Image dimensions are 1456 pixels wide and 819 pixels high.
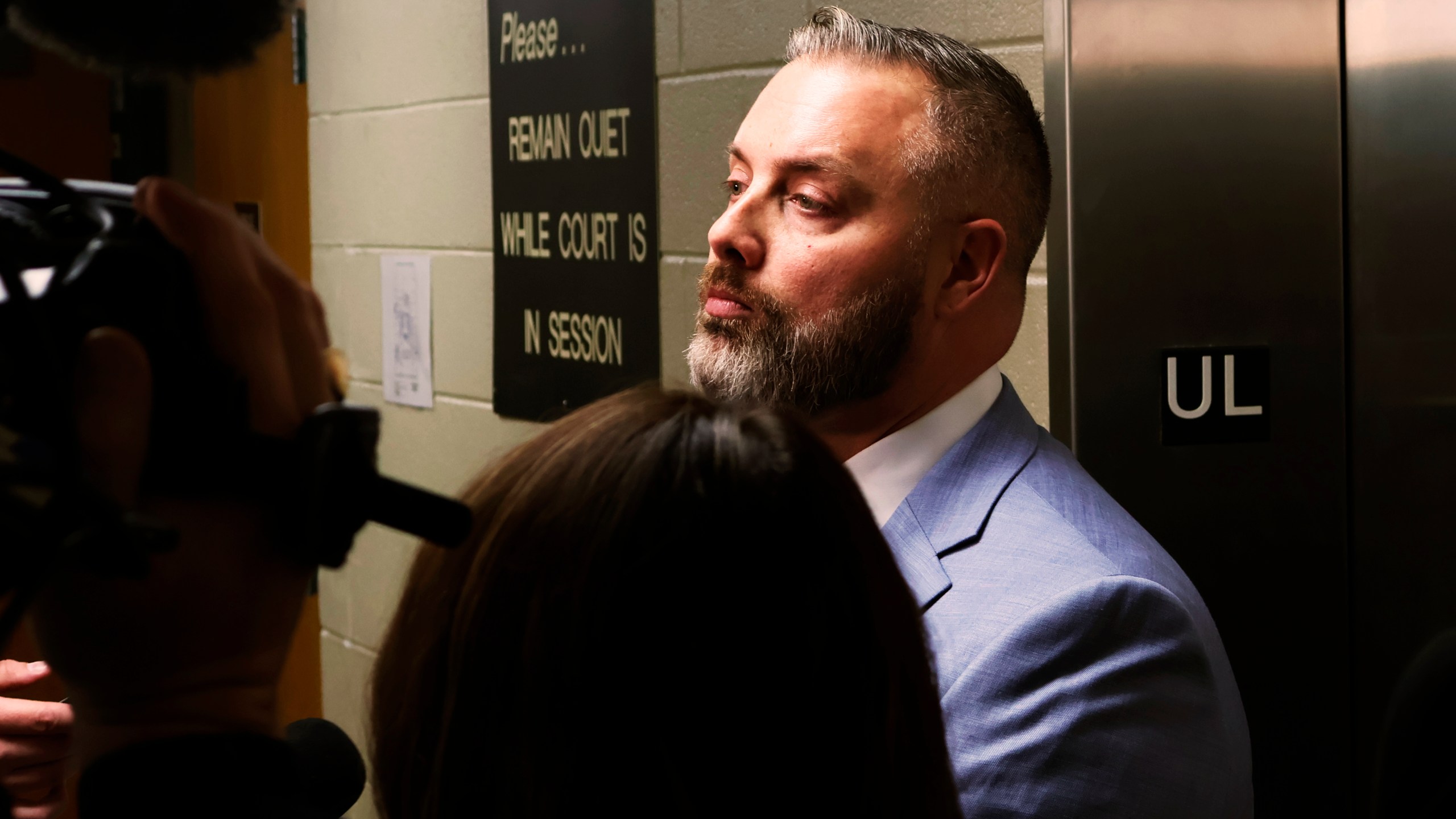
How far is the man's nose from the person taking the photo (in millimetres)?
1104

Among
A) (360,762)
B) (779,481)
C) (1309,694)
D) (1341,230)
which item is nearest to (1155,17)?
(1341,230)

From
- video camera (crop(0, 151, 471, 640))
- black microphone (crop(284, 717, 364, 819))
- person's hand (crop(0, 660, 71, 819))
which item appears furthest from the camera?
person's hand (crop(0, 660, 71, 819))

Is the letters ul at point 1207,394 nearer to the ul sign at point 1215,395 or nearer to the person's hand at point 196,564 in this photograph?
the ul sign at point 1215,395

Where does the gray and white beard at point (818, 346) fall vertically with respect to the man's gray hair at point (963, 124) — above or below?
below

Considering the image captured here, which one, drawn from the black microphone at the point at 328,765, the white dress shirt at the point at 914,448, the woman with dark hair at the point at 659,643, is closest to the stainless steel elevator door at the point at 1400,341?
the white dress shirt at the point at 914,448

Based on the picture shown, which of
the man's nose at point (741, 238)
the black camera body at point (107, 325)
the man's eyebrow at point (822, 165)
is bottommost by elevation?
the black camera body at point (107, 325)

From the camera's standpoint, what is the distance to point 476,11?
6.87 ft

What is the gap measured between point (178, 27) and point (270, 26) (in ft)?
0.06

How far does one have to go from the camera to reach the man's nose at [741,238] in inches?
43.5

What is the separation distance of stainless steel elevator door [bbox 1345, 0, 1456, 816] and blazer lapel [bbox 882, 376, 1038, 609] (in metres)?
0.49

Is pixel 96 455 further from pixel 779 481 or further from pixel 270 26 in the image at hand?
pixel 779 481

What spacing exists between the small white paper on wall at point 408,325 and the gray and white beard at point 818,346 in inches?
48.7

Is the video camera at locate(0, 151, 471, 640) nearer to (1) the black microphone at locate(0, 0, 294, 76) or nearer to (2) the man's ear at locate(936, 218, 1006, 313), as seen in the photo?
(1) the black microphone at locate(0, 0, 294, 76)

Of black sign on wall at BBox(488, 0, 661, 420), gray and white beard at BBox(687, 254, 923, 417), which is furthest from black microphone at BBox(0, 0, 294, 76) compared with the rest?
black sign on wall at BBox(488, 0, 661, 420)
